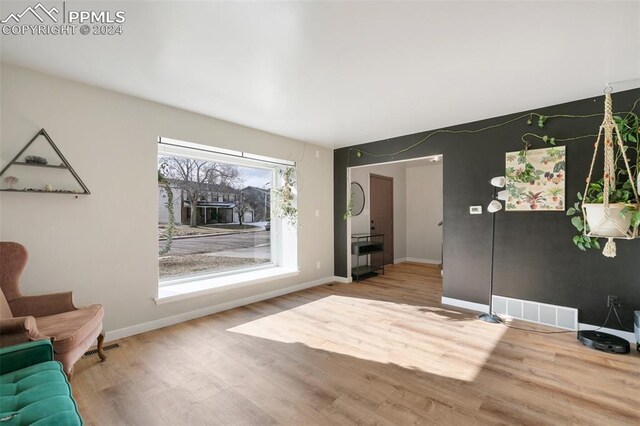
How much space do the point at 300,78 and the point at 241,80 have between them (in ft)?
1.77

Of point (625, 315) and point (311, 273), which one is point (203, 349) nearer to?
point (311, 273)

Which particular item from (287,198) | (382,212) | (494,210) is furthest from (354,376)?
(382,212)

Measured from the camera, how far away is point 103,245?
8.99ft

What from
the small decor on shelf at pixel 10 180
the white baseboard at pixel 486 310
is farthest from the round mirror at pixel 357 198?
the small decor on shelf at pixel 10 180

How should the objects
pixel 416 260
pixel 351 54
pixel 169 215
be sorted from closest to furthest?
pixel 351 54 < pixel 169 215 < pixel 416 260

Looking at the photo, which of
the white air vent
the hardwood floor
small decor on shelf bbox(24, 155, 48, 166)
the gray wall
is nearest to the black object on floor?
the hardwood floor

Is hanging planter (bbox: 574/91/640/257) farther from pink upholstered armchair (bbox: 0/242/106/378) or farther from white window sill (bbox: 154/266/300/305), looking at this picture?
pink upholstered armchair (bbox: 0/242/106/378)

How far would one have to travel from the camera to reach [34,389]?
129 cm

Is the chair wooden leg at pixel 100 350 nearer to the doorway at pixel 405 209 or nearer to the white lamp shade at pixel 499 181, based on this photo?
the white lamp shade at pixel 499 181

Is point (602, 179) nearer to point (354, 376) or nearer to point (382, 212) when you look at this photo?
point (354, 376)

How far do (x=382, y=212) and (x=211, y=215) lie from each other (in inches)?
162

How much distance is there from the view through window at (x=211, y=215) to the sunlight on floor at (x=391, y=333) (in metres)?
1.23

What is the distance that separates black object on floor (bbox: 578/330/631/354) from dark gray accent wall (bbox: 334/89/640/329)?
0.29m

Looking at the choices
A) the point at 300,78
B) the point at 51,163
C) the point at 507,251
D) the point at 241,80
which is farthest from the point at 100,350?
the point at 507,251
